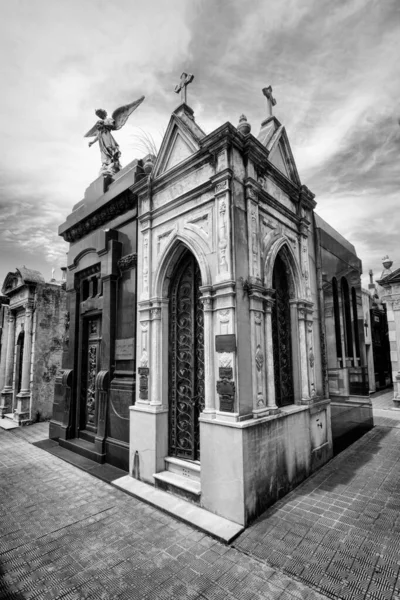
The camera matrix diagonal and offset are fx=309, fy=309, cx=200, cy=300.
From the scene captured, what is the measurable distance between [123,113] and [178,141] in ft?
13.8

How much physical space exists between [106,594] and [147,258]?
486 centimetres

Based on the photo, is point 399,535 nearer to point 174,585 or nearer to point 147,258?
point 174,585

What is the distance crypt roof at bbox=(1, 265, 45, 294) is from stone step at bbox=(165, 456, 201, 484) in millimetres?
9092

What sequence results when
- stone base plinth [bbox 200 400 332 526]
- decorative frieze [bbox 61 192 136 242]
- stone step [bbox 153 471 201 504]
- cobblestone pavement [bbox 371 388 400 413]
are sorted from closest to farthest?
stone base plinth [bbox 200 400 332 526]
stone step [bbox 153 471 201 504]
decorative frieze [bbox 61 192 136 242]
cobblestone pavement [bbox 371 388 400 413]

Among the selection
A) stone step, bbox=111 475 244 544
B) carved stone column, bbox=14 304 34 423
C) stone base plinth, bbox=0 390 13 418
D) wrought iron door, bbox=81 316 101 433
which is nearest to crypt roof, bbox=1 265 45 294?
carved stone column, bbox=14 304 34 423

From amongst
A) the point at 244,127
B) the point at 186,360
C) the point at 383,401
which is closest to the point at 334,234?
the point at 244,127

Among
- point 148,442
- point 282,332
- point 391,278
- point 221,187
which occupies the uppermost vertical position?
point 391,278

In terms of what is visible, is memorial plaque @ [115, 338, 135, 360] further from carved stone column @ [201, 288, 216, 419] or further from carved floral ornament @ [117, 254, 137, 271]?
carved stone column @ [201, 288, 216, 419]

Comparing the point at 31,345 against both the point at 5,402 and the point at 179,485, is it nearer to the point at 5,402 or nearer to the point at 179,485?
the point at 5,402

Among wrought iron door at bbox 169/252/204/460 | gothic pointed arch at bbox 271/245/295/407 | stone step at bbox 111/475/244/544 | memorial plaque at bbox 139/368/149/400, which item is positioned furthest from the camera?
gothic pointed arch at bbox 271/245/295/407

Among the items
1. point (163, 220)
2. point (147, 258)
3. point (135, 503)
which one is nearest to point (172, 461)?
point (135, 503)

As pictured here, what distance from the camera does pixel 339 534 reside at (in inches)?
152

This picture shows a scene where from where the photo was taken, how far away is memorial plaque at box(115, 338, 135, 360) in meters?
6.43

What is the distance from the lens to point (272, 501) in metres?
4.63
